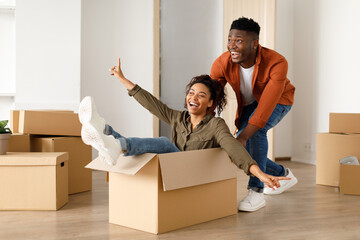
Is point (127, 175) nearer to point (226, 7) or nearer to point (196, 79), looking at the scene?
point (196, 79)

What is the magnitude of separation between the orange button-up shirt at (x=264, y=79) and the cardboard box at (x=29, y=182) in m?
1.02

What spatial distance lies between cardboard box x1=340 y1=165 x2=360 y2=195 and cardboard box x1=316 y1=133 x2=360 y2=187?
299 mm

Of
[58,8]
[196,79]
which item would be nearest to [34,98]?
[58,8]

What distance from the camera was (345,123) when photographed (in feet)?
10.4

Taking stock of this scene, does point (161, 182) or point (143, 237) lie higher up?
point (161, 182)

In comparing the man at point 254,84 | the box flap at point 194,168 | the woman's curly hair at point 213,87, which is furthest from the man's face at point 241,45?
the box flap at point 194,168

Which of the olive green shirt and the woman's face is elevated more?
the woman's face

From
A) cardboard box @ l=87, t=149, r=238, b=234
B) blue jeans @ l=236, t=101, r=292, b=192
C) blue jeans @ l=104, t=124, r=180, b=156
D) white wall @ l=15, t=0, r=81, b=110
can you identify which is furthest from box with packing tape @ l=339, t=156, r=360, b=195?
white wall @ l=15, t=0, r=81, b=110

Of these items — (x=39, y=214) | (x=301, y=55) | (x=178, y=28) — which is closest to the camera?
(x=39, y=214)

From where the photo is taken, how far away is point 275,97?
7.37ft

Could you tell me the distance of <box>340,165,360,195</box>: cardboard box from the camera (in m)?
2.79

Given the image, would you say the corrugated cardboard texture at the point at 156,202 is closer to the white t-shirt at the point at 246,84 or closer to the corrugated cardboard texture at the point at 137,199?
the corrugated cardboard texture at the point at 137,199

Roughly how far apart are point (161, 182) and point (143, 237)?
0.24 meters

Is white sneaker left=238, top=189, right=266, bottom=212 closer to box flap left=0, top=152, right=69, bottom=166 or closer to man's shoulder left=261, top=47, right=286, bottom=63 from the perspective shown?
man's shoulder left=261, top=47, right=286, bottom=63
